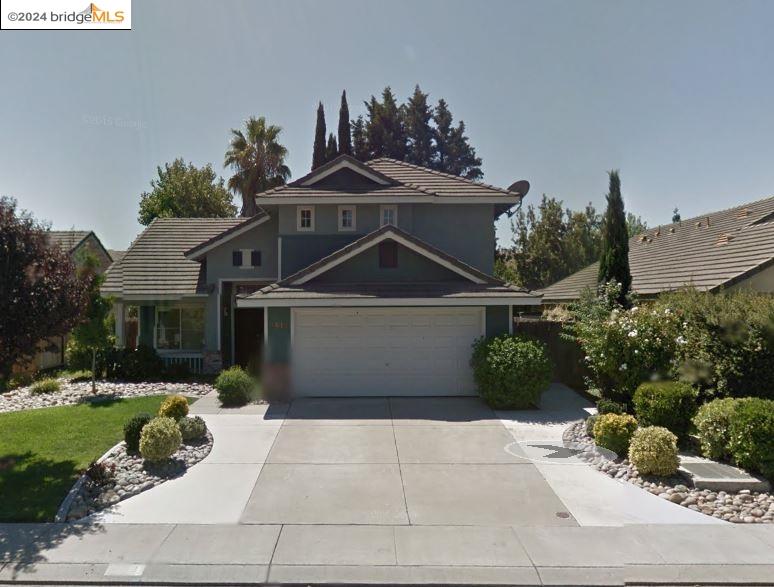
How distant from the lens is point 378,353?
12383 mm

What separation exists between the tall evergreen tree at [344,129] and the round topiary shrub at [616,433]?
88.6 feet

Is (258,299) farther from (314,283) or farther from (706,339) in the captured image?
(706,339)

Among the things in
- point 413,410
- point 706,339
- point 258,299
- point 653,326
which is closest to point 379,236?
point 258,299

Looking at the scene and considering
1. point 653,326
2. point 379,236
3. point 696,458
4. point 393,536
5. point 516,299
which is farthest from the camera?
point 379,236

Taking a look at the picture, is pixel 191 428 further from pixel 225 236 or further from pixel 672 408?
pixel 225 236

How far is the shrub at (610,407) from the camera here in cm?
1001

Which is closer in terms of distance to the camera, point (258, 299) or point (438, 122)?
point (258, 299)

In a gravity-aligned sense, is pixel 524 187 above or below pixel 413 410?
above

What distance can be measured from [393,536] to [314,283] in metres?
8.06

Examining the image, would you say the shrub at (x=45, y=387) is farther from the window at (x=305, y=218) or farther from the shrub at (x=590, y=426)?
the shrub at (x=590, y=426)

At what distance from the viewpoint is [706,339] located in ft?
30.3

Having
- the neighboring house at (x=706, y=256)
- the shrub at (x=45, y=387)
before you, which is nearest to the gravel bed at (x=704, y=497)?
the neighboring house at (x=706, y=256)

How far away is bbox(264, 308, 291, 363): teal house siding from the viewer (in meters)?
12.3

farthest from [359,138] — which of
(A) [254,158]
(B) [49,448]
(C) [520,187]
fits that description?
(B) [49,448]
